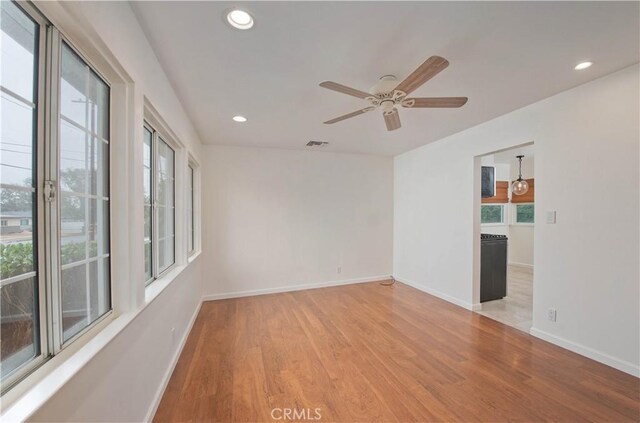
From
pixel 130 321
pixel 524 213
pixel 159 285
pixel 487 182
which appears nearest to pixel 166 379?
pixel 159 285

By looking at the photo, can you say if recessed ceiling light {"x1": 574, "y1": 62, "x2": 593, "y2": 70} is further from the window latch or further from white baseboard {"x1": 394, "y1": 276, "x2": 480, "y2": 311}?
the window latch

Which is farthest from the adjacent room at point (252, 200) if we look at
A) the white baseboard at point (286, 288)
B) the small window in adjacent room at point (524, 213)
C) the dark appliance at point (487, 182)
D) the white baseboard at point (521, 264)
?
the small window in adjacent room at point (524, 213)

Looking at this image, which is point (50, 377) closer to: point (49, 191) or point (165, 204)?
point (49, 191)

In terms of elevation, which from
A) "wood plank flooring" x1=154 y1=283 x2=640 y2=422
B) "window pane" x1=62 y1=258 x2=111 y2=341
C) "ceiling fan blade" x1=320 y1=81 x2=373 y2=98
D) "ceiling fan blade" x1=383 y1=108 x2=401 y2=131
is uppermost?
"ceiling fan blade" x1=320 y1=81 x2=373 y2=98

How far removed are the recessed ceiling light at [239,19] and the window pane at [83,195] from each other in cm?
77

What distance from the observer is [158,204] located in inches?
89.4

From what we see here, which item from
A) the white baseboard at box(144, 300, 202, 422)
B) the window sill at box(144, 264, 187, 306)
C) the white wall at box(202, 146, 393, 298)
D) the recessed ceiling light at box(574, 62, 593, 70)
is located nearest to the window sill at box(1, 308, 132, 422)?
the window sill at box(144, 264, 187, 306)

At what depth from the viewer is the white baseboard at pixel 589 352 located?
2.11 meters

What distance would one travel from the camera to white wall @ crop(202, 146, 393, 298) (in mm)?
4148

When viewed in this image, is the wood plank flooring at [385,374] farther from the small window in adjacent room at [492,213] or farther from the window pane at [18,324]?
the small window in adjacent room at [492,213]

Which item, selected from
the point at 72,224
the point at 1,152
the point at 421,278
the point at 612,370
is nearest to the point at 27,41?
the point at 1,152

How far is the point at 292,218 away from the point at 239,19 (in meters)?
3.28

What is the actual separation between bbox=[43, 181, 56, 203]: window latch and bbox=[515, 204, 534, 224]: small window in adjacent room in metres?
8.01

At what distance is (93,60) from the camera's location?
1.21 meters
